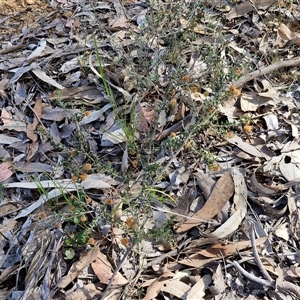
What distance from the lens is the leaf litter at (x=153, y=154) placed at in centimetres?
192

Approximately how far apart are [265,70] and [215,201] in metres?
0.81

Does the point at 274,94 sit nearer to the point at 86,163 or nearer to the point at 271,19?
the point at 271,19

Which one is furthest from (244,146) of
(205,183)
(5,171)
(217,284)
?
(5,171)

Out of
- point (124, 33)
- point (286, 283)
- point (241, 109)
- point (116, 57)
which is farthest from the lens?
point (124, 33)

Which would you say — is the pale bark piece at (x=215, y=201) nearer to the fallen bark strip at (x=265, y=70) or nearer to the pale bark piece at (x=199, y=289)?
the pale bark piece at (x=199, y=289)

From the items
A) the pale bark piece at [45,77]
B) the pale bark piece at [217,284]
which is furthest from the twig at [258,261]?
the pale bark piece at [45,77]

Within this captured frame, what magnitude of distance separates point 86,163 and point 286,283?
0.98m

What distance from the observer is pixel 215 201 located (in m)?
2.07

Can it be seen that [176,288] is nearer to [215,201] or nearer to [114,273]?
[114,273]

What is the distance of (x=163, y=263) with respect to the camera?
6.38 ft

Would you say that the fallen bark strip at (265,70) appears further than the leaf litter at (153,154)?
Yes

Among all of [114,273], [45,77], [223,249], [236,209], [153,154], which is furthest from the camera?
[45,77]

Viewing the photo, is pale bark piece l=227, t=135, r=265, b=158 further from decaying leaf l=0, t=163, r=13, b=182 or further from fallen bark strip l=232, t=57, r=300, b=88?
decaying leaf l=0, t=163, r=13, b=182

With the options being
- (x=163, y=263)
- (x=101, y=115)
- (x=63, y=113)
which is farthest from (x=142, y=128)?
(x=163, y=263)
